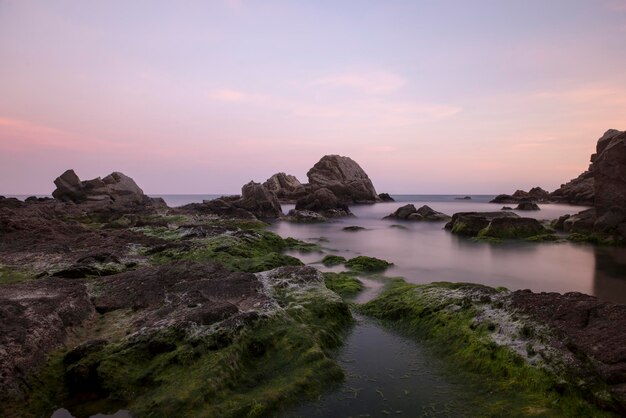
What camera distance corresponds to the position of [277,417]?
283 inches

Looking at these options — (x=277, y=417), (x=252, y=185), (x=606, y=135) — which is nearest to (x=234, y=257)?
(x=277, y=417)

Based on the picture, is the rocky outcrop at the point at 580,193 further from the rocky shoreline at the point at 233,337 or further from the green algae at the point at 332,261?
the rocky shoreline at the point at 233,337

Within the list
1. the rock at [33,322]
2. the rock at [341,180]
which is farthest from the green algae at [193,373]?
the rock at [341,180]

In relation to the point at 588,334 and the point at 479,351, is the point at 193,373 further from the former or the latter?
the point at 588,334

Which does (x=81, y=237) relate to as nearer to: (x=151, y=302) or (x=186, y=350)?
(x=151, y=302)

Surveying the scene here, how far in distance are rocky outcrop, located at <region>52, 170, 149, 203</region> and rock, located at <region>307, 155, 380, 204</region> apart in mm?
58892

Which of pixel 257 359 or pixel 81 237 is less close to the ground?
pixel 81 237

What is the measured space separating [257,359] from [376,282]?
487 inches

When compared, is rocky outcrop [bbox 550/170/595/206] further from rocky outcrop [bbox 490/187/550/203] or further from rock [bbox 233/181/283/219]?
rock [bbox 233/181/283/219]

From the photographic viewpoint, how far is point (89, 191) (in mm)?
65562

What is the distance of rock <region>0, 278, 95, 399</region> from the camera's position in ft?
24.7

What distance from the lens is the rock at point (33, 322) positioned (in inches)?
296

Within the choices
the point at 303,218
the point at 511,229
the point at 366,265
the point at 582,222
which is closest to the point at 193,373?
the point at 366,265

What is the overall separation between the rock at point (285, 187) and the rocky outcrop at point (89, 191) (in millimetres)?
58716
